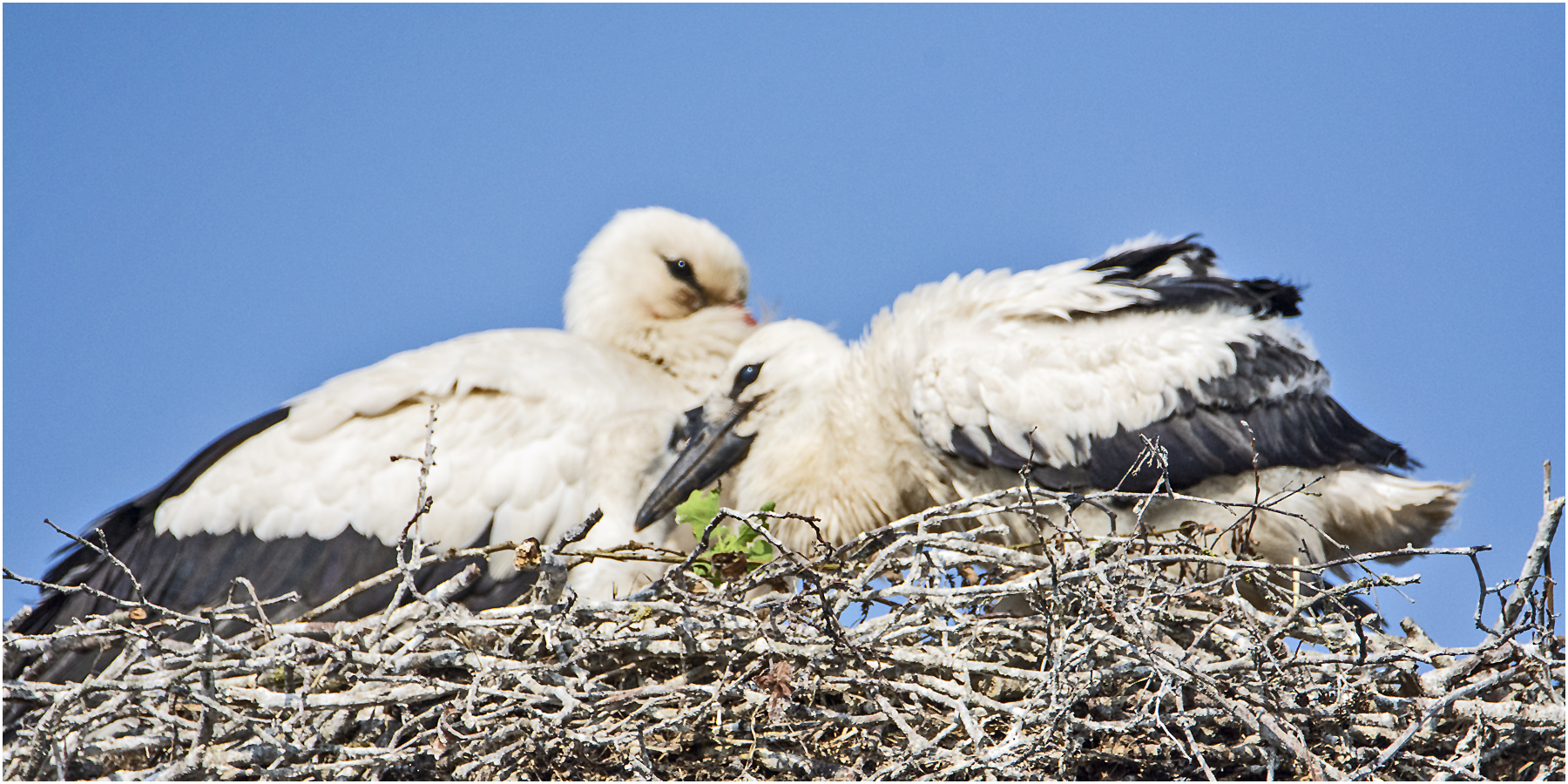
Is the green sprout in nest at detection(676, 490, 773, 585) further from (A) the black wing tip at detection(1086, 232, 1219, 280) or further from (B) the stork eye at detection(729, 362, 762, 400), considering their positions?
(A) the black wing tip at detection(1086, 232, 1219, 280)

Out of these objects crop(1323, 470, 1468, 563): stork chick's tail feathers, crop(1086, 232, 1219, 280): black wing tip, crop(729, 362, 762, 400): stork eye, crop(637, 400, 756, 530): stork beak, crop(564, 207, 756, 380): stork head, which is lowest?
crop(1323, 470, 1468, 563): stork chick's tail feathers

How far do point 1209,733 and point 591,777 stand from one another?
1089 millimetres

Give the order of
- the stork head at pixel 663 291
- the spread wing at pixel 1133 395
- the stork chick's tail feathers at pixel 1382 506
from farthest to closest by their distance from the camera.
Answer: the stork head at pixel 663 291, the stork chick's tail feathers at pixel 1382 506, the spread wing at pixel 1133 395

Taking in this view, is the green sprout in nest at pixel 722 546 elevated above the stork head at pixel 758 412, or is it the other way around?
the stork head at pixel 758 412

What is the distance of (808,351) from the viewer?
384cm

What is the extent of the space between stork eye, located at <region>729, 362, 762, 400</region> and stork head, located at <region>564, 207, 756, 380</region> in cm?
41

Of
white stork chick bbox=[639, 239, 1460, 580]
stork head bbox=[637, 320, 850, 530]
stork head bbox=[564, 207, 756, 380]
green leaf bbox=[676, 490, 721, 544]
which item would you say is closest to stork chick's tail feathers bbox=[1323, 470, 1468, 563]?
white stork chick bbox=[639, 239, 1460, 580]

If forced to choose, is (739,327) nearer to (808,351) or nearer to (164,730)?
(808,351)

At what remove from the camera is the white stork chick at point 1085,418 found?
10.6ft

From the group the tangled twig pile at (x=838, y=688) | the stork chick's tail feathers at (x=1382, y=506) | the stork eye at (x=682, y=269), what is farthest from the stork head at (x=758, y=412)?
the stork chick's tail feathers at (x=1382, y=506)

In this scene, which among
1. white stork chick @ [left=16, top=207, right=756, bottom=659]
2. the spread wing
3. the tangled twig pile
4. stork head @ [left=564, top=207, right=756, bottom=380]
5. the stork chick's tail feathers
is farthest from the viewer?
stork head @ [left=564, top=207, right=756, bottom=380]

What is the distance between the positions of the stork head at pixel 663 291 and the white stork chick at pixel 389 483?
1.42 feet

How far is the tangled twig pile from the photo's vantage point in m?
2.35

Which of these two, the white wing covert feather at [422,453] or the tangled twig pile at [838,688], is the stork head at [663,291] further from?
the tangled twig pile at [838,688]
